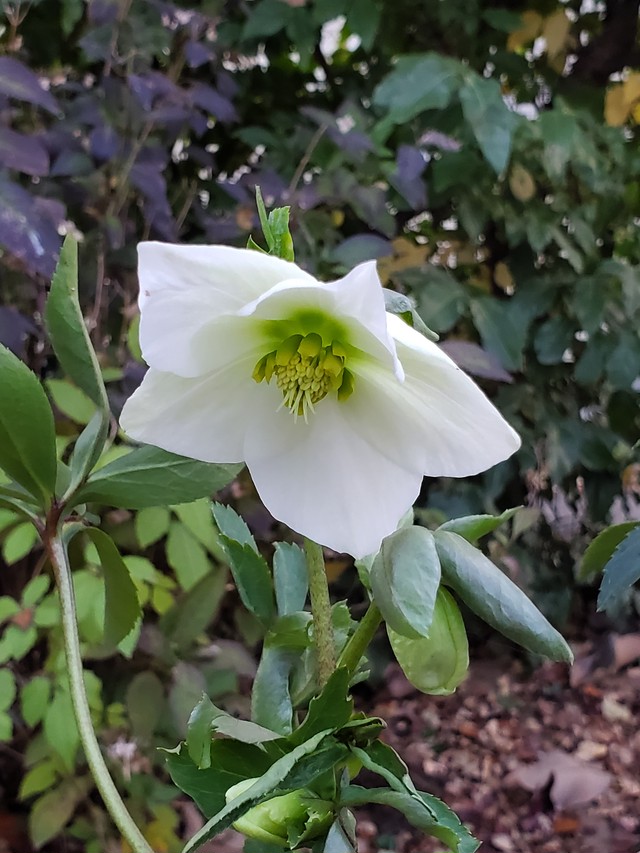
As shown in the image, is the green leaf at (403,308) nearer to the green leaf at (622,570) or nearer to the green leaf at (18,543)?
the green leaf at (622,570)

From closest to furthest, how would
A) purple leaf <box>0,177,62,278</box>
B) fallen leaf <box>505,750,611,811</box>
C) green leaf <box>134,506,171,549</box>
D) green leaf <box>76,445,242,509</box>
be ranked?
1. green leaf <box>76,445,242,509</box>
2. purple leaf <box>0,177,62,278</box>
3. green leaf <box>134,506,171,549</box>
4. fallen leaf <box>505,750,611,811</box>

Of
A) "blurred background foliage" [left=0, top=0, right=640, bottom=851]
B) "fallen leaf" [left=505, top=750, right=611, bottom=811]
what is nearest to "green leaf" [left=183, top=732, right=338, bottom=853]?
"blurred background foliage" [left=0, top=0, right=640, bottom=851]

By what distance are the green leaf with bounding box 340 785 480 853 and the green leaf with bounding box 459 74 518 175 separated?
2.60 ft

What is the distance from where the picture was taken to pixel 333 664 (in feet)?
0.96

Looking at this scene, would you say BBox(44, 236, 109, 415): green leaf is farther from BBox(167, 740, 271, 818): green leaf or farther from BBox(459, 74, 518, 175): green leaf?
BBox(459, 74, 518, 175): green leaf

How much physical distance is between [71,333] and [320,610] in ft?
0.48

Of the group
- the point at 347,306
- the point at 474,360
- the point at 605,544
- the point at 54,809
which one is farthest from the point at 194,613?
the point at 347,306

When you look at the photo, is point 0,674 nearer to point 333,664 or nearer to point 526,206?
point 333,664

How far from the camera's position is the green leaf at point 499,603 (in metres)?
0.26

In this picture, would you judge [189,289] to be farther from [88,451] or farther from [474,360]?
[474,360]

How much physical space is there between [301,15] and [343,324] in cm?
92

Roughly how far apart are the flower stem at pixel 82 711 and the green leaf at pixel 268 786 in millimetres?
60

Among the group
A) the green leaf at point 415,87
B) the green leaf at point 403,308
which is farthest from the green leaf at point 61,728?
the green leaf at point 415,87

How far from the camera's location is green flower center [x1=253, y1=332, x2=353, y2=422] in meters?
0.31
